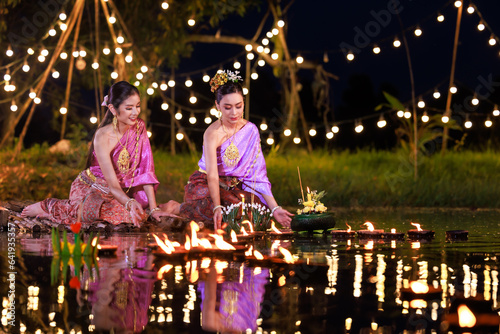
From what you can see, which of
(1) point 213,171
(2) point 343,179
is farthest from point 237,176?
(2) point 343,179

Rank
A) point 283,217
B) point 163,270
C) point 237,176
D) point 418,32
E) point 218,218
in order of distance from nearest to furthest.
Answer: point 163,270 < point 218,218 < point 283,217 < point 237,176 < point 418,32

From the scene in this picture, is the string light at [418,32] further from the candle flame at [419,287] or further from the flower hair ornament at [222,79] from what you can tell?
the candle flame at [419,287]

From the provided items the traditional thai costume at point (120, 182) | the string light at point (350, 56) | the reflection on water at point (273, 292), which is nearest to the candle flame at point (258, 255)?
the reflection on water at point (273, 292)

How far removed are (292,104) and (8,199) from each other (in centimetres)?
551

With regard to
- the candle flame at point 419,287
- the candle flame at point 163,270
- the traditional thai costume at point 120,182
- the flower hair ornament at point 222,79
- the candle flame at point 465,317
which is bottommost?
the candle flame at point 465,317

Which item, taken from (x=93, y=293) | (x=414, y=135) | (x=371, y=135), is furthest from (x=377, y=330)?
(x=371, y=135)

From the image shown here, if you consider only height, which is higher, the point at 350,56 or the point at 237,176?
the point at 350,56

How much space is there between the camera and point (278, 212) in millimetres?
7262

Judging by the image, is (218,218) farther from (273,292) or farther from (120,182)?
(273,292)

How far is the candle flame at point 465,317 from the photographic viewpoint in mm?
3445

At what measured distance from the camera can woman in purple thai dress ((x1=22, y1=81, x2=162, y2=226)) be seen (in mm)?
7312

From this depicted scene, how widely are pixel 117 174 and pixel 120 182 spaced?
82 millimetres

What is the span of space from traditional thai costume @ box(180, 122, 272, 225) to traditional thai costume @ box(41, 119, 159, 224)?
18.6 inches

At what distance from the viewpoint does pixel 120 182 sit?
7.63 m
